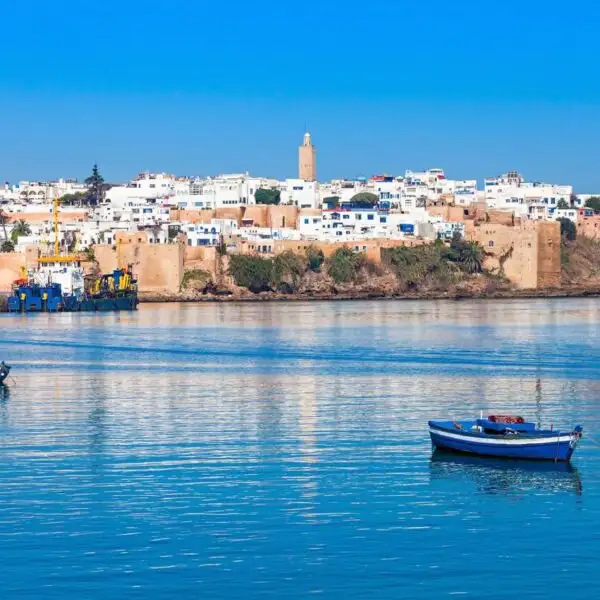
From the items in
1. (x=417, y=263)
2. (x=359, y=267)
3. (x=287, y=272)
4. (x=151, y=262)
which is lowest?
(x=287, y=272)

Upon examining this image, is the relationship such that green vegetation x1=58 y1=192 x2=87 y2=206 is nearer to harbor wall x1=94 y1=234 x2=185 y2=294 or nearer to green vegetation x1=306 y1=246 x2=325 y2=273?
harbor wall x1=94 y1=234 x2=185 y2=294

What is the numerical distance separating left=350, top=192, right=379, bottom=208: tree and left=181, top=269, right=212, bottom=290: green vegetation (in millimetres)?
21046

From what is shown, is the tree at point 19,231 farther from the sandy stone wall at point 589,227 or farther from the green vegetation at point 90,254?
the sandy stone wall at point 589,227

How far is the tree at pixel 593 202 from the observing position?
10067cm

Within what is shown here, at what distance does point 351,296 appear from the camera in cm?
7175

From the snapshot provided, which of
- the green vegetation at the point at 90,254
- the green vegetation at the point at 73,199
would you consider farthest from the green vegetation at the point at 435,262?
the green vegetation at the point at 73,199

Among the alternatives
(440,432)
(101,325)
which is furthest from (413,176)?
(440,432)

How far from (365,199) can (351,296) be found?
835 inches

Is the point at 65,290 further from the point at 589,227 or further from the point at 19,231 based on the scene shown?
the point at 589,227

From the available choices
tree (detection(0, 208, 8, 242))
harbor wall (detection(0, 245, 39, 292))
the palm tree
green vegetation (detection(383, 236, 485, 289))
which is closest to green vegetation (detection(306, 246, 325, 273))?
green vegetation (detection(383, 236, 485, 289))

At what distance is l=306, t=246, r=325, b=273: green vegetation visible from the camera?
72.0 m

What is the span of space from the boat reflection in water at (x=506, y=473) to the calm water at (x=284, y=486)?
0.14 feet

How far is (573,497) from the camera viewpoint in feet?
44.3

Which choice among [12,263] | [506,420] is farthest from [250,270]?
[506,420]
